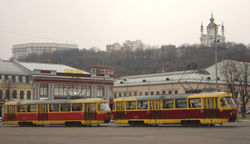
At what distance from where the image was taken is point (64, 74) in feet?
257

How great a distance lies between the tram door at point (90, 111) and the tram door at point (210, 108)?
1174cm

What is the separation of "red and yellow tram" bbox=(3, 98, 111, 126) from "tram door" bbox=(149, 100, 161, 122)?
5.03 m

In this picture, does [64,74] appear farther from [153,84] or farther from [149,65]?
[149,65]

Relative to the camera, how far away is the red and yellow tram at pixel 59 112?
4253 cm

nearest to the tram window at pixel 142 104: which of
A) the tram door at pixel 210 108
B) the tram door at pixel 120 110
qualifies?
the tram door at pixel 120 110

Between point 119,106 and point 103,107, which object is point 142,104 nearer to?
point 119,106

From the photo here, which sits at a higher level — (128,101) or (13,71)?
(13,71)

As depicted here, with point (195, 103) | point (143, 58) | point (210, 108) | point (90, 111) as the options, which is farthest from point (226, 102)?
point (143, 58)

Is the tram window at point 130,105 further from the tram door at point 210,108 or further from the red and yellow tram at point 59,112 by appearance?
the tram door at point 210,108

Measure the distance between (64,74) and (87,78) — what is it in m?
4.95

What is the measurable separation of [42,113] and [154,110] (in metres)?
12.8

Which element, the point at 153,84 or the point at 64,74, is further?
the point at 153,84

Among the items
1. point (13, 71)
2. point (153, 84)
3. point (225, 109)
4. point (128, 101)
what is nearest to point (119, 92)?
point (153, 84)

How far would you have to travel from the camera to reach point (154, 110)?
3978cm
